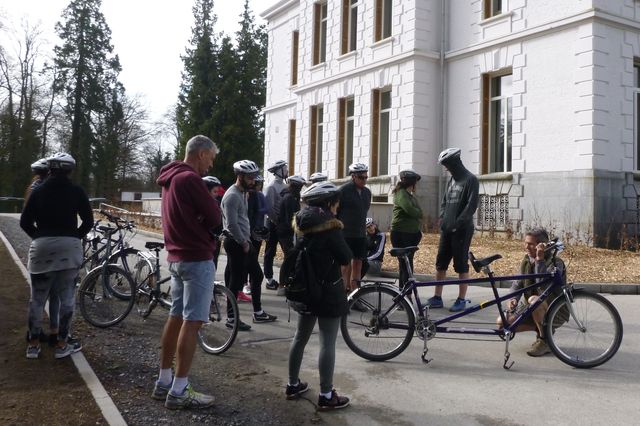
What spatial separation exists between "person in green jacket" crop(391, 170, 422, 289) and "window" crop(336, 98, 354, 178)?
47.3 feet

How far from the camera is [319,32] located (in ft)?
80.6

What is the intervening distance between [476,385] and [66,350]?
3.81m

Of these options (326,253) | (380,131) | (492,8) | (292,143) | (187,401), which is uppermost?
(492,8)

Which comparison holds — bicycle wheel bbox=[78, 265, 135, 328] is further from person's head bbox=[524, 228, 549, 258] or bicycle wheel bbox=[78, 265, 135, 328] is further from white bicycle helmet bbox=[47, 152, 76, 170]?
person's head bbox=[524, 228, 549, 258]

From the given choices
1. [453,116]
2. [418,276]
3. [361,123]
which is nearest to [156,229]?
[361,123]

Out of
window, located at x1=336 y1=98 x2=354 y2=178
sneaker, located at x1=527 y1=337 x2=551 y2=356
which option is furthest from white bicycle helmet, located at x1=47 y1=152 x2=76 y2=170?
window, located at x1=336 y1=98 x2=354 y2=178

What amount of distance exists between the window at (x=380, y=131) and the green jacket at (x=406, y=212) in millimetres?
12663

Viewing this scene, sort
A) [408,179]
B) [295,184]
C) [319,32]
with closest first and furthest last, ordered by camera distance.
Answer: [408,179] → [295,184] → [319,32]

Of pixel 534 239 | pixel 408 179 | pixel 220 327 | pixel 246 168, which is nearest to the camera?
pixel 534 239

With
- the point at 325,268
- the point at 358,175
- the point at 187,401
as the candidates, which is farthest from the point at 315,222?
the point at 358,175

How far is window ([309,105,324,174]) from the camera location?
24547 mm

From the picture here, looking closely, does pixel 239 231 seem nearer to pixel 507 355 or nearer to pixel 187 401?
pixel 187 401

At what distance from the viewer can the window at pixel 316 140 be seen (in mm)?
24547

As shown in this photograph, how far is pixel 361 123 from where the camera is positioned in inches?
839
